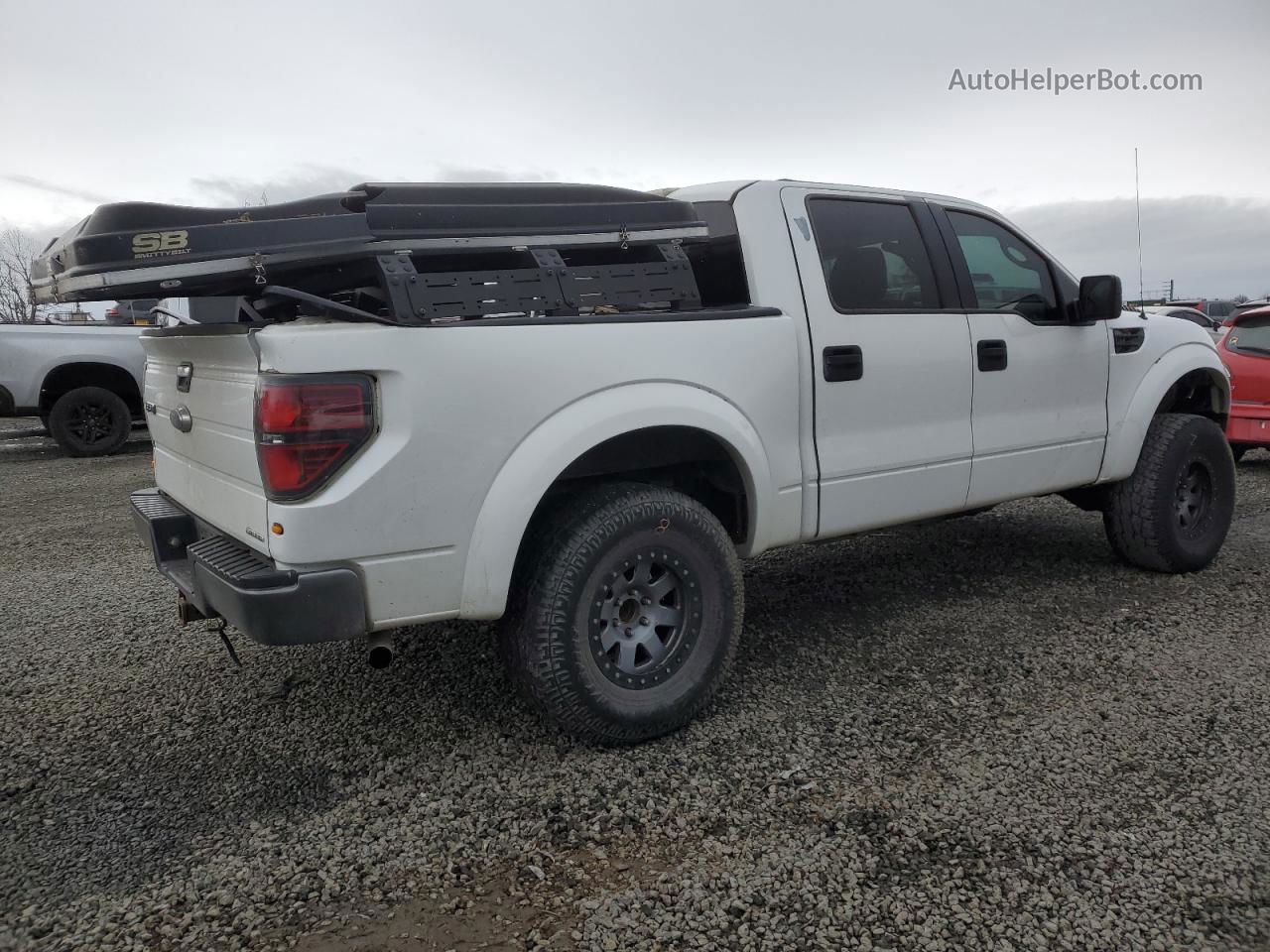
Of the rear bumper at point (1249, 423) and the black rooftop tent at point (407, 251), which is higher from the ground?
the black rooftop tent at point (407, 251)

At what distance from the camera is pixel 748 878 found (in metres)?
2.48

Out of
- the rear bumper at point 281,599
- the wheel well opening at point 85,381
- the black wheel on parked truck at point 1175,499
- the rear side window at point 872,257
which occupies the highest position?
the rear side window at point 872,257

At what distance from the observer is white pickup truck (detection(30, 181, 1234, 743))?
105 inches

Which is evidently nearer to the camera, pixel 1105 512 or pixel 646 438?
pixel 646 438

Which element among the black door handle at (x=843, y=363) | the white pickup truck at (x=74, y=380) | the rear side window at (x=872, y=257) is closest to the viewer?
the black door handle at (x=843, y=363)

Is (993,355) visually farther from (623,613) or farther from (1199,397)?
(623,613)

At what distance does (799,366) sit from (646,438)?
26.1 inches

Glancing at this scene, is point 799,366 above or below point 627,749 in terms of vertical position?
above

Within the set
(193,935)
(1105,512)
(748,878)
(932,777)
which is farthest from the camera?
(1105,512)

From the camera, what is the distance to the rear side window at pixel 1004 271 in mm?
4289

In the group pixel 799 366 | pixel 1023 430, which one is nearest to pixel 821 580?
pixel 1023 430

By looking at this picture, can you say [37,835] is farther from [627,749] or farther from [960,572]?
[960,572]

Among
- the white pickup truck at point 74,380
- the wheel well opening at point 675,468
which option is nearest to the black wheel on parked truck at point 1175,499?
the wheel well opening at point 675,468

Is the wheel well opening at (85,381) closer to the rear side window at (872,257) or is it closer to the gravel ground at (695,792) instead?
the gravel ground at (695,792)
